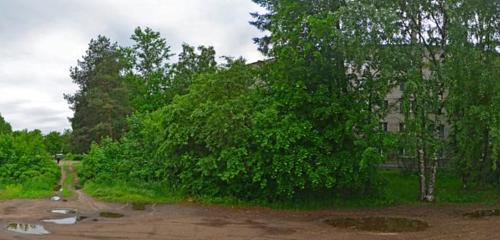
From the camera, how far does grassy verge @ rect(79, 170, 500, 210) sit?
75.4 ft

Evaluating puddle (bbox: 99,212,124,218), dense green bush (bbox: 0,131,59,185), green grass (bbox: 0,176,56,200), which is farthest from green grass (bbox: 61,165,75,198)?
puddle (bbox: 99,212,124,218)

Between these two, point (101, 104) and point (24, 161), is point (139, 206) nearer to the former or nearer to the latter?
point (24, 161)

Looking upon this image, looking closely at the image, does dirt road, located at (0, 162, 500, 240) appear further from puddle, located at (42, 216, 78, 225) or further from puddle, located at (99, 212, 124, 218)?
puddle, located at (42, 216, 78, 225)

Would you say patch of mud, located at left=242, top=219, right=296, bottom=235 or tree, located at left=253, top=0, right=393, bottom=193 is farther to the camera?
tree, located at left=253, top=0, right=393, bottom=193

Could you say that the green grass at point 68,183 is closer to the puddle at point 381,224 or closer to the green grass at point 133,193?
the green grass at point 133,193

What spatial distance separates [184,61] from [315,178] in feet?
89.0

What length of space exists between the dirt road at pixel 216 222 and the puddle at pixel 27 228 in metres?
0.21

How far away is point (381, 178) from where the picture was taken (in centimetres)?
2389

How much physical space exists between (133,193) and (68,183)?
8.27m

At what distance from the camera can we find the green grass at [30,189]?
78.7 ft

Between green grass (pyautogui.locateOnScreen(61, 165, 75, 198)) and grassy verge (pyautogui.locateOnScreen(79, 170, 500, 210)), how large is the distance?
0.89 m

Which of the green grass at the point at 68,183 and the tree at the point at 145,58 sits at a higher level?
the tree at the point at 145,58

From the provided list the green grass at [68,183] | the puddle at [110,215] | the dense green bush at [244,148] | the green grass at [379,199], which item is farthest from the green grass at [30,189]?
the green grass at [379,199]

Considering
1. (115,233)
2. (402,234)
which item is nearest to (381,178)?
(402,234)
